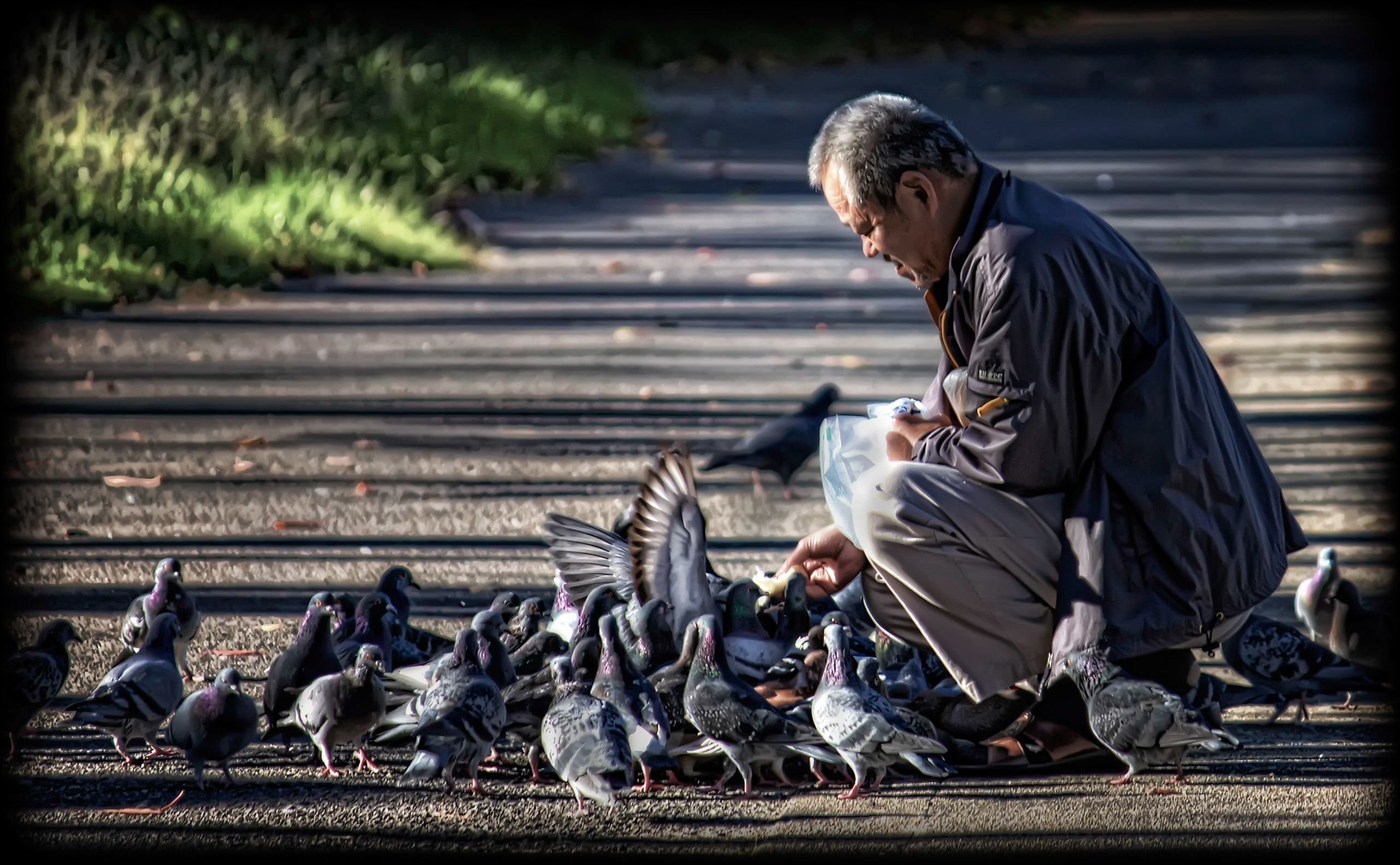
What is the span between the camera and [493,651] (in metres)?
4.50

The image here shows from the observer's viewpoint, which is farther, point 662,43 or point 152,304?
point 662,43

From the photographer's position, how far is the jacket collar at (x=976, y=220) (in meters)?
4.14

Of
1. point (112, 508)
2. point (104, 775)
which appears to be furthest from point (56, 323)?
point (104, 775)

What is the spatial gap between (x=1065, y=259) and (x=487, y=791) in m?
2.08

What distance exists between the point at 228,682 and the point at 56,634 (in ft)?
2.28

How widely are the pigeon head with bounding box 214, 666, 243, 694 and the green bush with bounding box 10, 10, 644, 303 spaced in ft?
21.0

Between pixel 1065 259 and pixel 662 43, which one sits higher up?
pixel 662 43

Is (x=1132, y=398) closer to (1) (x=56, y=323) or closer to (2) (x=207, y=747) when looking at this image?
(2) (x=207, y=747)

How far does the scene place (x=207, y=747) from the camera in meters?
4.15

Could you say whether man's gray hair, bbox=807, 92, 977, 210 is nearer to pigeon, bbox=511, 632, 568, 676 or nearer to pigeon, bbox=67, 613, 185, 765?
pigeon, bbox=511, 632, 568, 676

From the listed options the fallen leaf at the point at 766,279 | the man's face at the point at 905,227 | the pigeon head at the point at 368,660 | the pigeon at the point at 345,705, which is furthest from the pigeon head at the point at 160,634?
the fallen leaf at the point at 766,279

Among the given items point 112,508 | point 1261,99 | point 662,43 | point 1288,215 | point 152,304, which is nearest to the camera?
point 112,508

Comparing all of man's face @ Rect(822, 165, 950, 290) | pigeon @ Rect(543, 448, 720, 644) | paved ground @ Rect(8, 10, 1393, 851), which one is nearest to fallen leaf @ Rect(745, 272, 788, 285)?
paved ground @ Rect(8, 10, 1393, 851)

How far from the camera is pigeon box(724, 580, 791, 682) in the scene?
4.83m
